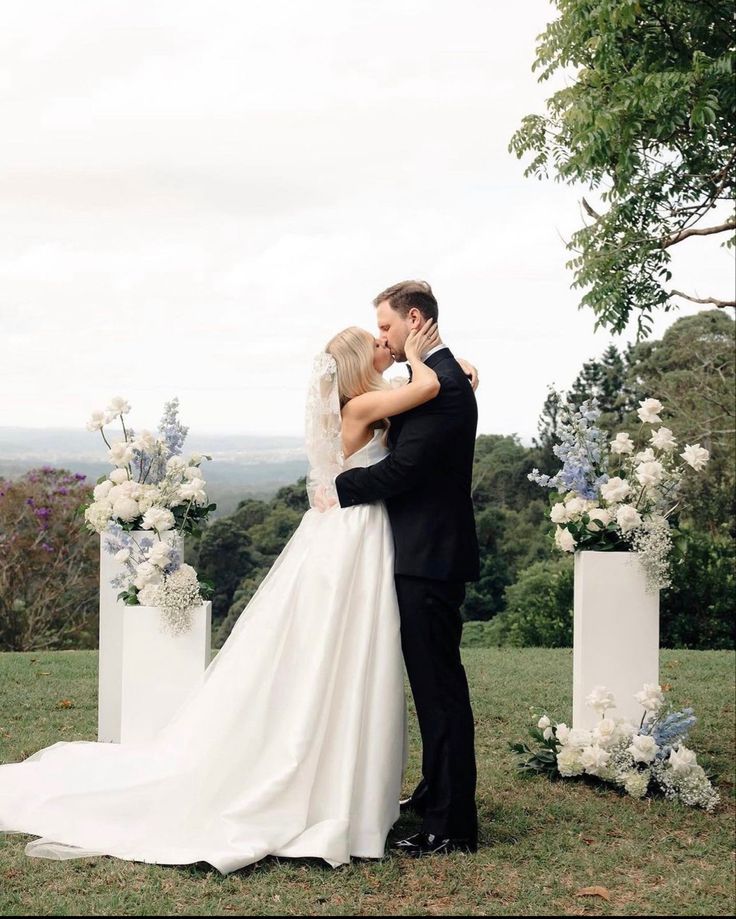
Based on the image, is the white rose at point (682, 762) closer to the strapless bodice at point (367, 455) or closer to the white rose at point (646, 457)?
the white rose at point (646, 457)

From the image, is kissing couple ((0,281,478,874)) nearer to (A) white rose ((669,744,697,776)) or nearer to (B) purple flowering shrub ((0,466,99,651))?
(A) white rose ((669,744,697,776))

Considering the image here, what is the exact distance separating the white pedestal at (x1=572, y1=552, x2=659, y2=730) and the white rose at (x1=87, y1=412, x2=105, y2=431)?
9.53 ft

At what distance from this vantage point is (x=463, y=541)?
15.3ft

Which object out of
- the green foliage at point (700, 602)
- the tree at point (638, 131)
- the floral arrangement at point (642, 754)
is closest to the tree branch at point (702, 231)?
the tree at point (638, 131)

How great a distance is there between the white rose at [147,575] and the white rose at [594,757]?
94.8 inches

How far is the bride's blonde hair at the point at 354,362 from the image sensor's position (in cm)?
475

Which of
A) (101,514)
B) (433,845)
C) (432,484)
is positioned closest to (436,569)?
(432,484)

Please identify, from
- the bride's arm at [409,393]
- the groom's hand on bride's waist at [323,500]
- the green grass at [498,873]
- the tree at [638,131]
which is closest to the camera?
the green grass at [498,873]

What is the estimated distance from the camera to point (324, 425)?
478 centimetres

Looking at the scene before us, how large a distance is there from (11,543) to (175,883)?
1011 centimetres

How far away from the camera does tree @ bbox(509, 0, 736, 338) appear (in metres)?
8.80

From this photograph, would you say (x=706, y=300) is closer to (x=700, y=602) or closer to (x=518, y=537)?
(x=700, y=602)

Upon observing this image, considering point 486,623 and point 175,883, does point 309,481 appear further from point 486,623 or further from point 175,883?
point 486,623

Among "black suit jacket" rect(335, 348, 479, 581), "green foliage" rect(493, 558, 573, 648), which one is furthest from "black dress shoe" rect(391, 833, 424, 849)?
"green foliage" rect(493, 558, 573, 648)
